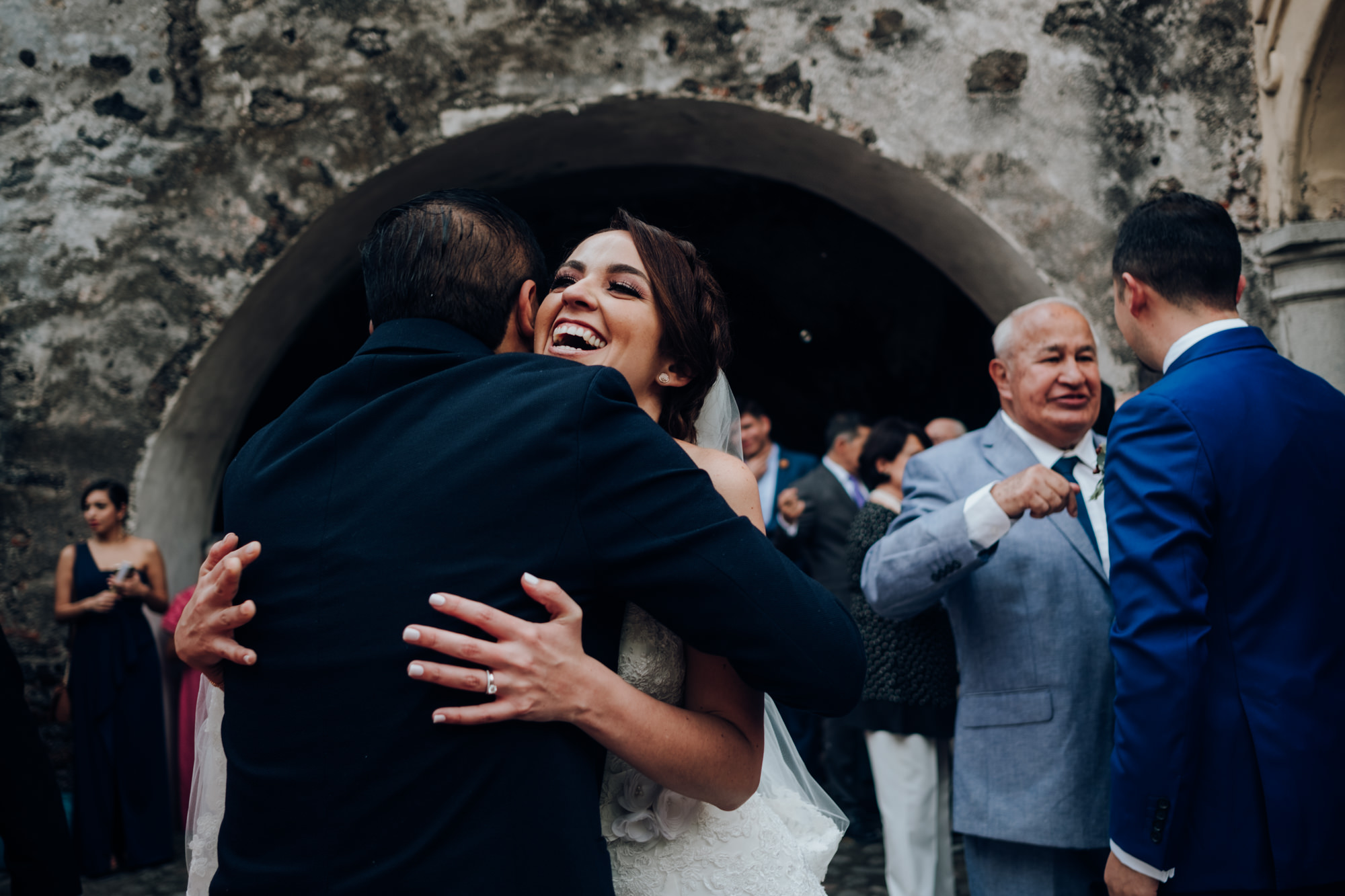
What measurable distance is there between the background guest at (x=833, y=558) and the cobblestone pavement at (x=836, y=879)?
187 mm

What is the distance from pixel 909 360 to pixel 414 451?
8816 millimetres

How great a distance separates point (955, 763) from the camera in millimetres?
2447

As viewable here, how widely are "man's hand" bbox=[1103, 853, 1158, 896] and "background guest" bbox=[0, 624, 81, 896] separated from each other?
6.58 ft

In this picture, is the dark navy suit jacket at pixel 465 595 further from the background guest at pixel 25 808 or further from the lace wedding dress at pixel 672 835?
the background guest at pixel 25 808

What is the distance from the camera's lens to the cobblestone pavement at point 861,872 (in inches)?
157

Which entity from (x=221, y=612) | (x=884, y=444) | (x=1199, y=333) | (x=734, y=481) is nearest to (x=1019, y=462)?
(x=1199, y=333)

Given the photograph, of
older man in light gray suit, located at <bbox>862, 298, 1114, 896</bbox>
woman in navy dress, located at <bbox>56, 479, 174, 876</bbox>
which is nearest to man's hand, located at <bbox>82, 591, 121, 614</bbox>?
woman in navy dress, located at <bbox>56, 479, 174, 876</bbox>

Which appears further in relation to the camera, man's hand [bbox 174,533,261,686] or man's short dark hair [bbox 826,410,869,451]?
man's short dark hair [bbox 826,410,869,451]

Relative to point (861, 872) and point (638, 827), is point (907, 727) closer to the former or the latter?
point (861, 872)

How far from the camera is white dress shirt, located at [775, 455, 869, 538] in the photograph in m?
5.15

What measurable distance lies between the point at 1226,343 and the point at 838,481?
10.7 ft

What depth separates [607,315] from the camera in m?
1.58

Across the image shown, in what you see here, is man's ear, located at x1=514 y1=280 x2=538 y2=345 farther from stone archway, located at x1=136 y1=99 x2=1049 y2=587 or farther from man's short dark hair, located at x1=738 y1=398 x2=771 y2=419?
man's short dark hair, located at x1=738 y1=398 x2=771 y2=419

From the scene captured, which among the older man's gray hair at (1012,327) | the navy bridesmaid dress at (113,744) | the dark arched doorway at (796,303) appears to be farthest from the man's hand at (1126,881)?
the dark arched doorway at (796,303)
